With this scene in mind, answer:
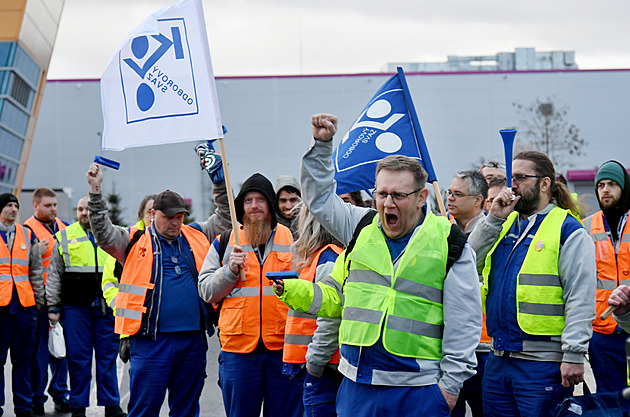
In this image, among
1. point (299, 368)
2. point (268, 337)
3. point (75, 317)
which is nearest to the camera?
point (299, 368)

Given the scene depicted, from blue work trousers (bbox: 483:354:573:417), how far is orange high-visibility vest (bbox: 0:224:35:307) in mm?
6057

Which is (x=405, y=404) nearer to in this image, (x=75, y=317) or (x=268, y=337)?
(x=268, y=337)

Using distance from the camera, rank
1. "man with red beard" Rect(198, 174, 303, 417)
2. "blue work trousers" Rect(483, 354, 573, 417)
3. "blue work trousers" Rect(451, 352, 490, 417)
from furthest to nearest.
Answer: "blue work trousers" Rect(451, 352, 490, 417)
"man with red beard" Rect(198, 174, 303, 417)
"blue work trousers" Rect(483, 354, 573, 417)

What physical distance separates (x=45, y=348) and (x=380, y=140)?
5.70 m

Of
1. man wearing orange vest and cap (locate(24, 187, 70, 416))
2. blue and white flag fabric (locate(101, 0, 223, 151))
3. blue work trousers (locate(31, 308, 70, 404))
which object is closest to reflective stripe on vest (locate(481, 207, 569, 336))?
blue and white flag fabric (locate(101, 0, 223, 151))

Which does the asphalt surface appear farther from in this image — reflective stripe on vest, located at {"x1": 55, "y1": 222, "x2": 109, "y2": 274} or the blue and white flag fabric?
the blue and white flag fabric

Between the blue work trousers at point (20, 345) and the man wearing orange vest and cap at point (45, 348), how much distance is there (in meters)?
0.13

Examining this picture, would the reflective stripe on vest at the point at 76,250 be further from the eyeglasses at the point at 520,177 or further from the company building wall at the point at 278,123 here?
the company building wall at the point at 278,123

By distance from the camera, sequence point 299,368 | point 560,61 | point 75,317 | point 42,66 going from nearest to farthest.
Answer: point 299,368, point 75,317, point 42,66, point 560,61

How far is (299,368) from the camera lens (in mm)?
5535

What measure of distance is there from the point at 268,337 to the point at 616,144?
56.4m

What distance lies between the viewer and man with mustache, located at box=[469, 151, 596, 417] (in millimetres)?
4930

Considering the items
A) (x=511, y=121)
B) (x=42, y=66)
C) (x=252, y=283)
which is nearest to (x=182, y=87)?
(x=252, y=283)

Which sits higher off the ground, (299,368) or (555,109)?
(555,109)
